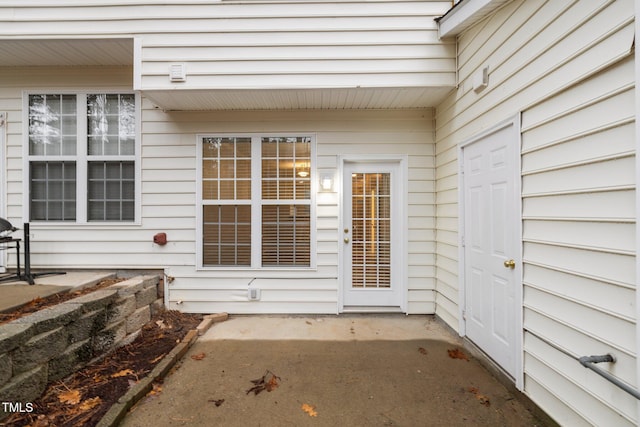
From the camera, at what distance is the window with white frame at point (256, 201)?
3.70m

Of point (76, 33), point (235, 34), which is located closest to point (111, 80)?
point (76, 33)

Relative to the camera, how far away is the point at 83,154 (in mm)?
3633

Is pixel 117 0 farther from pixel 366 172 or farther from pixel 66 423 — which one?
pixel 66 423

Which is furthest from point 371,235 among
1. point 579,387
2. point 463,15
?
point 463,15

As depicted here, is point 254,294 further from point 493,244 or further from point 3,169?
point 3,169

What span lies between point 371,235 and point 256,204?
1575 mm

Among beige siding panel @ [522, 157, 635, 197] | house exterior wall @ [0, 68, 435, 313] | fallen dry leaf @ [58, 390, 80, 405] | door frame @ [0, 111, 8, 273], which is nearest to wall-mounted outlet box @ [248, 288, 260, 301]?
house exterior wall @ [0, 68, 435, 313]

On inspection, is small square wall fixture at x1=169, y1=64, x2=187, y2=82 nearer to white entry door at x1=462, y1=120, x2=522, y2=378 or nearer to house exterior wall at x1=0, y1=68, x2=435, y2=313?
house exterior wall at x1=0, y1=68, x2=435, y2=313

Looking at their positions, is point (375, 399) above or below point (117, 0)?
below

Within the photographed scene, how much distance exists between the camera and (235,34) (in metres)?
3.03

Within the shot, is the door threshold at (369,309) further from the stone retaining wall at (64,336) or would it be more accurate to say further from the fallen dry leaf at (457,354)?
the stone retaining wall at (64,336)

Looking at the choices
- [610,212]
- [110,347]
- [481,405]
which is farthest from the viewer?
[110,347]

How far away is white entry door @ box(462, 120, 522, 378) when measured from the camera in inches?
87.4

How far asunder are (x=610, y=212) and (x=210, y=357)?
322 cm
